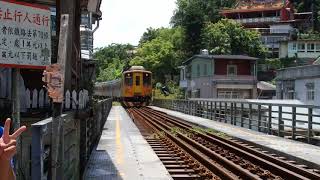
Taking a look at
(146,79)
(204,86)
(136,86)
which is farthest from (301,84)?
(204,86)

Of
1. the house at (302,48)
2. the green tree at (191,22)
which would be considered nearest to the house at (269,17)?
the green tree at (191,22)

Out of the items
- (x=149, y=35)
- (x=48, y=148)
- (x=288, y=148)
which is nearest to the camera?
(x=48, y=148)

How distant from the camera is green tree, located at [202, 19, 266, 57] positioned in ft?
232

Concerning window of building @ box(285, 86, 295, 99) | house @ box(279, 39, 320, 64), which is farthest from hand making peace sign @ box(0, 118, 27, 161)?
house @ box(279, 39, 320, 64)

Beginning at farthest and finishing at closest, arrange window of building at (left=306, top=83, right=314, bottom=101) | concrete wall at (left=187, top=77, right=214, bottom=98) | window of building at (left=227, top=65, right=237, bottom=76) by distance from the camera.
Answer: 1. window of building at (left=227, top=65, right=237, bottom=76)
2. concrete wall at (left=187, top=77, right=214, bottom=98)
3. window of building at (left=306, top=83, right=314, bottom=101)

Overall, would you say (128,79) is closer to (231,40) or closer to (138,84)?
(138,84)

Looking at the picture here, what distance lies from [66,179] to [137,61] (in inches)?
3137

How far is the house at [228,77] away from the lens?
51.9 meters

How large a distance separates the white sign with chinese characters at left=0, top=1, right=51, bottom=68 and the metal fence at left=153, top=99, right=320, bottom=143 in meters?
10.9

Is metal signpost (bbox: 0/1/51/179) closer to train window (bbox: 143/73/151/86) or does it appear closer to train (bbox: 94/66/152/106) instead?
train (bbox: 94/66/152/106)

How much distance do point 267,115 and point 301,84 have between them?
18.1 meters

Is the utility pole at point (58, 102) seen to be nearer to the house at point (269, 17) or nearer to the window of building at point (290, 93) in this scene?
the window of building at point (290, 93)

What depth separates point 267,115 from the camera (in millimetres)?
20156

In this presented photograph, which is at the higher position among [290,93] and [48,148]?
[290,93]
